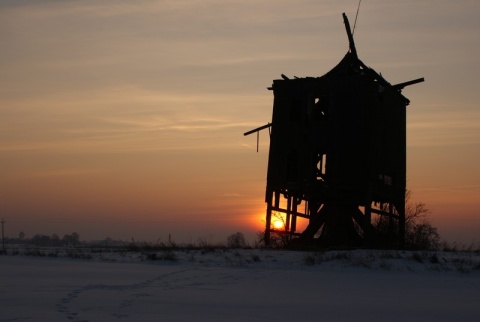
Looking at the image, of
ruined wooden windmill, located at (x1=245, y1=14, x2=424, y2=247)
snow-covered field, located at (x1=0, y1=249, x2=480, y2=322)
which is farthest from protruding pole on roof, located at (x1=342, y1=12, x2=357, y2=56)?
snow-covered field, located at (x1=0, y1=249, x2=480, y2=322)

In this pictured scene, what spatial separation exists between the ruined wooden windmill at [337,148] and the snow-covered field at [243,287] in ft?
20.9

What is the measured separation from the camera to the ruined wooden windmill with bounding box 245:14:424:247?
91.6ft

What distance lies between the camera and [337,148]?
91.8ft

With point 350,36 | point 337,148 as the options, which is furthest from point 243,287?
point 350,36

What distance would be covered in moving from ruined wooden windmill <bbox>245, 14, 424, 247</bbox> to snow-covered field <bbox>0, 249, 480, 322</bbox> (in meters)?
6.37

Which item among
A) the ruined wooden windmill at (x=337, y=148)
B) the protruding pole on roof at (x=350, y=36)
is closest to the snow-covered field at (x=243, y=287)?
the ruined wooden windmill at (x=337, y=148)

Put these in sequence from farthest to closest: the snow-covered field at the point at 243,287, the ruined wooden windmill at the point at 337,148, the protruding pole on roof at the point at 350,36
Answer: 1. the protruding pole on roof at the point at 350,36
2. the ruined wooden windmill at the point at 337,148
3. the snow-covered field at the point at 243,287

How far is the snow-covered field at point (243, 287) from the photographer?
9953 millimetres

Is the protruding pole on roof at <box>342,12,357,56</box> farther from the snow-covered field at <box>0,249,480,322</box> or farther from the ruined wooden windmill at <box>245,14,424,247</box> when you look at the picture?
the snow-covered field at <box>0,249,480,322</box>

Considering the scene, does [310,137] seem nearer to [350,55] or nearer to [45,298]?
[350,55]

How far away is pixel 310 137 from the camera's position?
2850 cm

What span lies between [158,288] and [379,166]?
681 inches

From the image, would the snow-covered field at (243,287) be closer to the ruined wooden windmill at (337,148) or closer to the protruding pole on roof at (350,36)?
the ruined wooden windmill at (337,148)

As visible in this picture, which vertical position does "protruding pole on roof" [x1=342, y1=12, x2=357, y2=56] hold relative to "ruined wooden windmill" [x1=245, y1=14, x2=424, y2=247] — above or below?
above
